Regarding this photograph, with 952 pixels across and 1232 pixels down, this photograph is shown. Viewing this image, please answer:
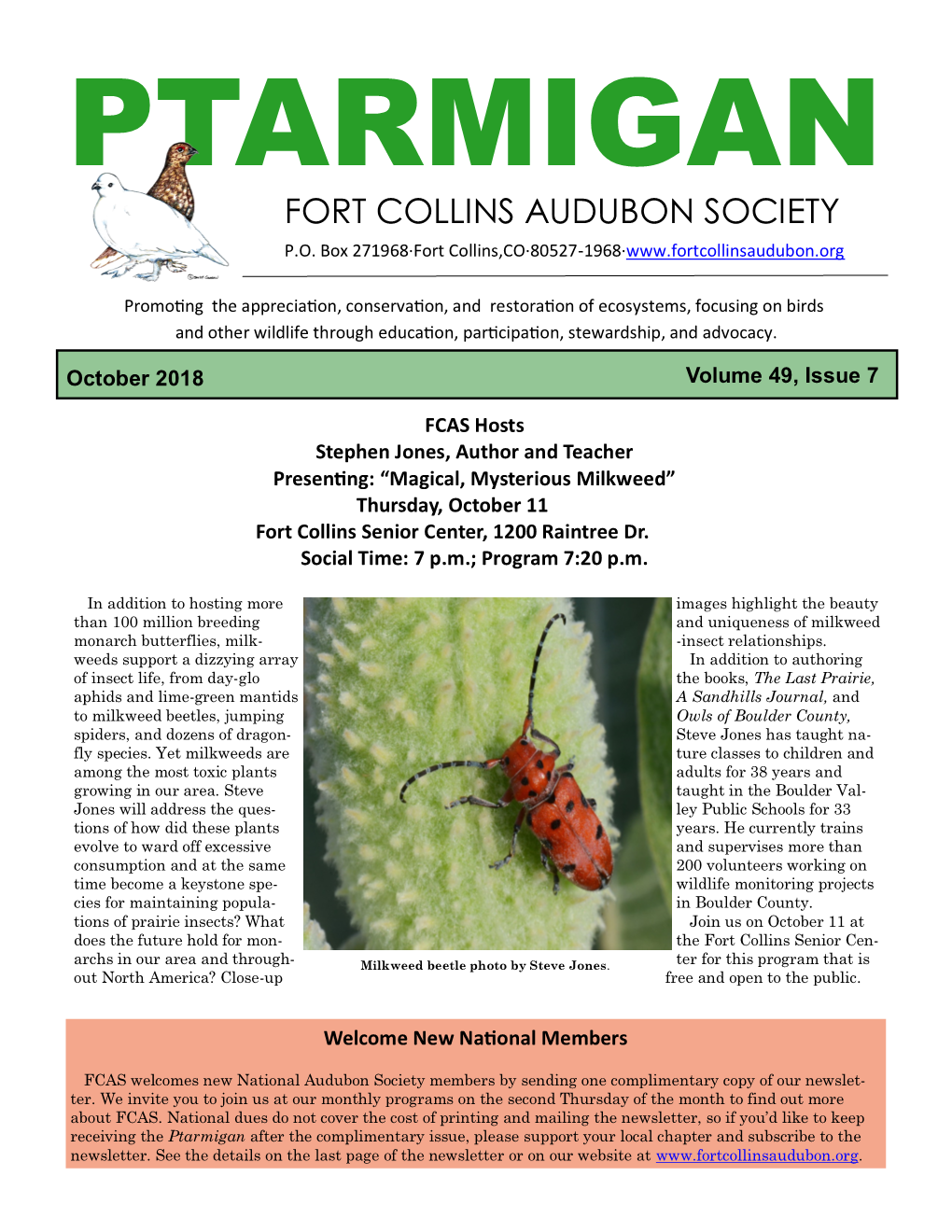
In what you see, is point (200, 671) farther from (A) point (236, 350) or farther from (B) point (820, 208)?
(B) point (820, 208)

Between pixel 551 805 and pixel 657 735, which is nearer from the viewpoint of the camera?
pixel 551 805

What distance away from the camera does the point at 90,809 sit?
9.96 ft

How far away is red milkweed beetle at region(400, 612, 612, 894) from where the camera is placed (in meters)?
2.64

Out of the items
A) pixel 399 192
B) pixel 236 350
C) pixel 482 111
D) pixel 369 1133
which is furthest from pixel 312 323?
pixel 369 1133

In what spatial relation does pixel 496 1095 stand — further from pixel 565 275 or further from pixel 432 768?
pixel 565 275

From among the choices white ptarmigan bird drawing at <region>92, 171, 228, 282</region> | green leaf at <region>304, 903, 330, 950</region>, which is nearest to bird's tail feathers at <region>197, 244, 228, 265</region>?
white ptarmigan bird drawing at <region>92, 171, 228, 282</region>

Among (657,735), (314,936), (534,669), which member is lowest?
(314,936)

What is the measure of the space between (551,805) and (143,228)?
208cm

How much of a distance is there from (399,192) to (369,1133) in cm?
275

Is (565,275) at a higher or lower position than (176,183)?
lower

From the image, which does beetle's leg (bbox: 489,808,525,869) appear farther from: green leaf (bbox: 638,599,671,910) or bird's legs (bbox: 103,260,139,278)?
bird's legs (bbox: 103,260,139,278)

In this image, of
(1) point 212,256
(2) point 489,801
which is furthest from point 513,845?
(1) point 212,256

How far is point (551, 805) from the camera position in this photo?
278 cm

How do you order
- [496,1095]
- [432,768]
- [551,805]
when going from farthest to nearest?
[496,1095], [551,805], [432,768]
